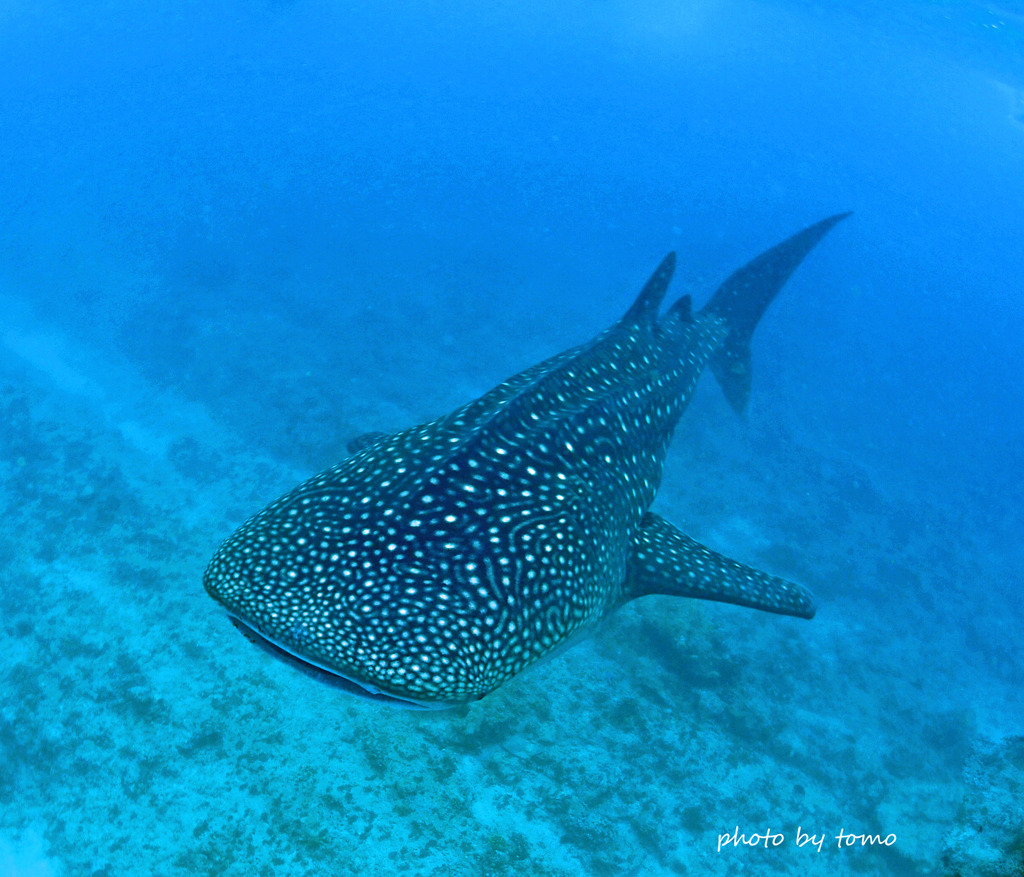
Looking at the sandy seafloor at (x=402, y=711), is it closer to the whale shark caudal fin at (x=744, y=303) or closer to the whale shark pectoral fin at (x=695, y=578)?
the whale shark pectoral fin at (x=695, y=578)

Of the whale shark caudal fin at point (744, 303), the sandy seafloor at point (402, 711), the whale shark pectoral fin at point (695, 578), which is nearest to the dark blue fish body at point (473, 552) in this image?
the whale shark pectoral fin at point (695, 578)

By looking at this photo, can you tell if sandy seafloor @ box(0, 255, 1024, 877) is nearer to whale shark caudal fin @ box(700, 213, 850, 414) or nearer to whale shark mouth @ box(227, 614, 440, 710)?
whale shark caudal fin @ box(700, 213, 850, 414)

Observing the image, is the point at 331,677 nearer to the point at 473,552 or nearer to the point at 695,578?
the point at 473,552

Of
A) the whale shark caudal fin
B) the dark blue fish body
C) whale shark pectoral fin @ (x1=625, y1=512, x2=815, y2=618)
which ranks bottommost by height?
the dark blue fish body

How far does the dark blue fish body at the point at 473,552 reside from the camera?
3549 millimetres

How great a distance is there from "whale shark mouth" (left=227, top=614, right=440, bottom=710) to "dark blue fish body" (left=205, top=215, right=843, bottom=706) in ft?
0.05

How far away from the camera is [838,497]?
14.0 metres

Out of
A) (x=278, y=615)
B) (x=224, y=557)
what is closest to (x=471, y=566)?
(x=278, y=615)

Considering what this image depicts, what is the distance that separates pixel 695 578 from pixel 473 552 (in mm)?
3038

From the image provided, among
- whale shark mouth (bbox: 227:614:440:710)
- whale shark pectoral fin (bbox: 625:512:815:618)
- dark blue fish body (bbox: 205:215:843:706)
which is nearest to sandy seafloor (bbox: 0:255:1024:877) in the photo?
whale shark pectoral fin (bbox: 625:512:815:618)

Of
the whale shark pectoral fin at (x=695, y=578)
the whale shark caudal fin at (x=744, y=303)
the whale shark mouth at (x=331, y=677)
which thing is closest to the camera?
the whale shark mouth at (x=331, y=677)

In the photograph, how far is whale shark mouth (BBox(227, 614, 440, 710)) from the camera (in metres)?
3.51

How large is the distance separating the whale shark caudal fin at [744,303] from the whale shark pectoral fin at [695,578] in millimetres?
5132

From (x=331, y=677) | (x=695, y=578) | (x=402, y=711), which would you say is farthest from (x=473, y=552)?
(x=402, y=711)
